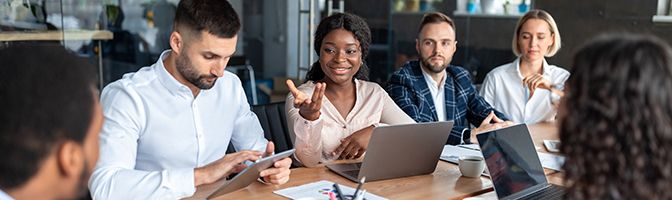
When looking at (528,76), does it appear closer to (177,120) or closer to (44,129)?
(177,120)

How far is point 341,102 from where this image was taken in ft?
8.41

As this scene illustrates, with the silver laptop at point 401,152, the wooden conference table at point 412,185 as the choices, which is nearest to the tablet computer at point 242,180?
the wooden conference table at point 412,185

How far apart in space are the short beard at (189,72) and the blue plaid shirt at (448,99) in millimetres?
1044

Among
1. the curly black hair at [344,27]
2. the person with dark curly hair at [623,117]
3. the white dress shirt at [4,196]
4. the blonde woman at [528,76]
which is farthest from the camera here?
the blonde woman at [528,76]

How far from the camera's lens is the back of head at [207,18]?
198cm

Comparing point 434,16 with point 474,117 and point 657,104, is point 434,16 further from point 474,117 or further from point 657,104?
point 657,104

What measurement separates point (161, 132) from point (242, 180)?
40 centimetres

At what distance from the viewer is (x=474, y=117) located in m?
3.09

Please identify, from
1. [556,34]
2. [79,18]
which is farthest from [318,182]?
[79,18]

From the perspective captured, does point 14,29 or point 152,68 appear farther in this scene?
point 14,29

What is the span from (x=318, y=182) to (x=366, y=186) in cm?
14

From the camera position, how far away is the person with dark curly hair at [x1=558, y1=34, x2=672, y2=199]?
92 centimetres

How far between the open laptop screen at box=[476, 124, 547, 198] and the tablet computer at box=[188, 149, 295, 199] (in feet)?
1.78

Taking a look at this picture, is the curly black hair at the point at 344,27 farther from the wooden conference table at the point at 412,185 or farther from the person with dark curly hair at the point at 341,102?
the wooden conference table at the point at 412,185
